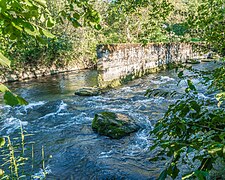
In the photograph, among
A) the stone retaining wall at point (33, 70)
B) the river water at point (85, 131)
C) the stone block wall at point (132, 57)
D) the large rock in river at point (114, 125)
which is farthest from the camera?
the stone retaining wall at point (33, 70)

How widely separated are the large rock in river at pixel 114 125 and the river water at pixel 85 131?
0.56ft

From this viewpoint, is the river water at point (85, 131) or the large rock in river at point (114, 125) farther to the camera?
the large rock in river at point (114, 125)

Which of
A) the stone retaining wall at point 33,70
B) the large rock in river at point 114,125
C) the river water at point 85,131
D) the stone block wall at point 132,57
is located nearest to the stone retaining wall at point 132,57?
the stone block wall at point 132,57

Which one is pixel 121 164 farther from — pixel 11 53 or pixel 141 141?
pixel 11 53

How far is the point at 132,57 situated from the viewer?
14.7 metres

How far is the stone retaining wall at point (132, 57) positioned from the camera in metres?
12.5

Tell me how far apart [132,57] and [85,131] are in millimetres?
8295

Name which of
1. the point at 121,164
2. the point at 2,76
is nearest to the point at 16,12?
the point at 121,164

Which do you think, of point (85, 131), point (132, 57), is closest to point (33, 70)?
point (132, 57)

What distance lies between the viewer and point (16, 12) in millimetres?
1041

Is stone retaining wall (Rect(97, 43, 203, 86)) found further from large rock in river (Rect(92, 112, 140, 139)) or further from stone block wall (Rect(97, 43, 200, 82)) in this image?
large rock in river (Rect(92, 112, 140, 139))

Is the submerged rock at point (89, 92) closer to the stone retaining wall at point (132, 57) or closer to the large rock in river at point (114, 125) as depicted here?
the stone retaining wall at point (132, 57)

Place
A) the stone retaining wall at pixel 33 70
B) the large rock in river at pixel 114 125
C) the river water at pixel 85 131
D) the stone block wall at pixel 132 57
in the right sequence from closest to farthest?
the river water at pixel 85 131 → the large rock in river at pixel 114 125 → the stone block wall at pixel 132 57 → the stone retaining wall at pixel 33 70

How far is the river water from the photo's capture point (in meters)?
5.05
